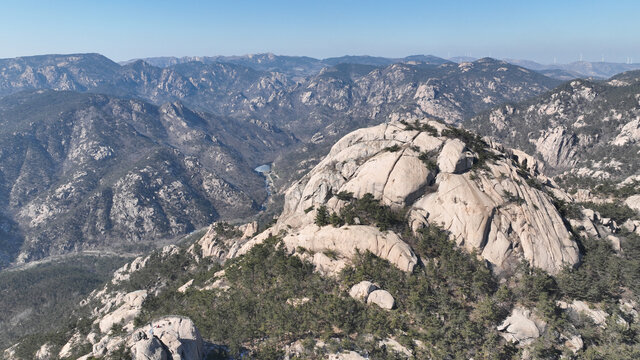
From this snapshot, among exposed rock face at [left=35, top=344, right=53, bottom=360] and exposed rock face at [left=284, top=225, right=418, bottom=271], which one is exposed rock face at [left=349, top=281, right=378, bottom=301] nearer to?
exposed rock face at [left=284, top=225, right=418, bottom=271]

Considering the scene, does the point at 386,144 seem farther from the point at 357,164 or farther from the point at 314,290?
the point at 314,290

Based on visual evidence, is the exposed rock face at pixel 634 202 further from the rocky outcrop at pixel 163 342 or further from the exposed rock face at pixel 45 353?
the exposed rock face at pixel 45 353

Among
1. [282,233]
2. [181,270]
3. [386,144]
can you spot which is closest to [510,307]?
[386,144]

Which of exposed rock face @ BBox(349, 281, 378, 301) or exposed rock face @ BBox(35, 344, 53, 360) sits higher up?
exposed rock face @ BBox(349, 281, 378, 301)

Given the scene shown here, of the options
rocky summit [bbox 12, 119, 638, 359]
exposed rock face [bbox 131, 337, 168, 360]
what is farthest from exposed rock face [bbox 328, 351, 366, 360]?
exposed rock face [bbox 131, 337, 168, 360]

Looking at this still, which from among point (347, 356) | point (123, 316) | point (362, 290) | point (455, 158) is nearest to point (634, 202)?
point (455, 158)
